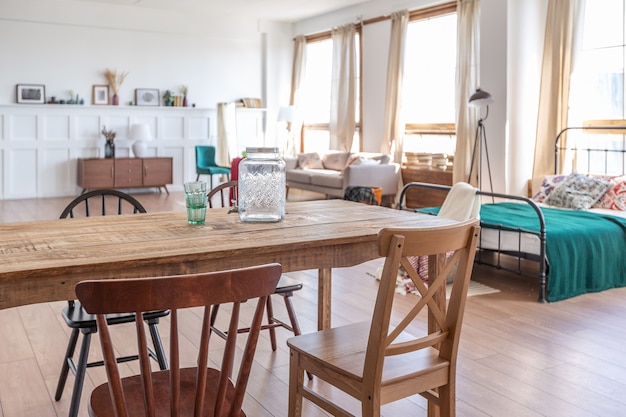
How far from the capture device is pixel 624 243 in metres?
4.87

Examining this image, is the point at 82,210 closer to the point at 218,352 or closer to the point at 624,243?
the point at 218,352

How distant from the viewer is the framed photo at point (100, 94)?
10.6 m

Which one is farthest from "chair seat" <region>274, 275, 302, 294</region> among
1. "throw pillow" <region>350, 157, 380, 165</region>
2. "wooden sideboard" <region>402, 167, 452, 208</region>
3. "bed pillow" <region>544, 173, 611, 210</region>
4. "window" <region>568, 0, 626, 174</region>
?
"throw pillow" <region>350, 157, 380, 165</region>

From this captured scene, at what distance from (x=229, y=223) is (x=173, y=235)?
32 centimetres

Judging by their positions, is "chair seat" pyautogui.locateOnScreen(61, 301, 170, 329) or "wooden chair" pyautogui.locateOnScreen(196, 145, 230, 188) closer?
"chair seat" pyautogui.locateOnScreen(61, 301, 170, 329)

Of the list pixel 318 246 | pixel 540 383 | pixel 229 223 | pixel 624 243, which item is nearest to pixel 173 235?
pixel 229 223

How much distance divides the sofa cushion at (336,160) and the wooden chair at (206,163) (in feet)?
5.23

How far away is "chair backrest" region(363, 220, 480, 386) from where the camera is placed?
5.69ft

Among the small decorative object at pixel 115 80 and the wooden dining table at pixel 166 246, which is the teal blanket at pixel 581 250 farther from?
the small decorative object at pixel 115 80

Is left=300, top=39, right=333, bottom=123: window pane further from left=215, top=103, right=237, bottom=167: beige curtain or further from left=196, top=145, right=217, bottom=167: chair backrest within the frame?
left=196, top=145, right=217, bottom=167: chair backrest

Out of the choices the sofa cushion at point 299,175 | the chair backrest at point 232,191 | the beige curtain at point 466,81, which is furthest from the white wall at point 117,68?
the chair backrest at point 232,191

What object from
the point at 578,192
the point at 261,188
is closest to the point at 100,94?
the point at 578,192

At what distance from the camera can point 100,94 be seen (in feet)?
35.0

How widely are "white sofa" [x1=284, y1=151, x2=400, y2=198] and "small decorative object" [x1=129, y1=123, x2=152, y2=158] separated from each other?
92.1 inches
